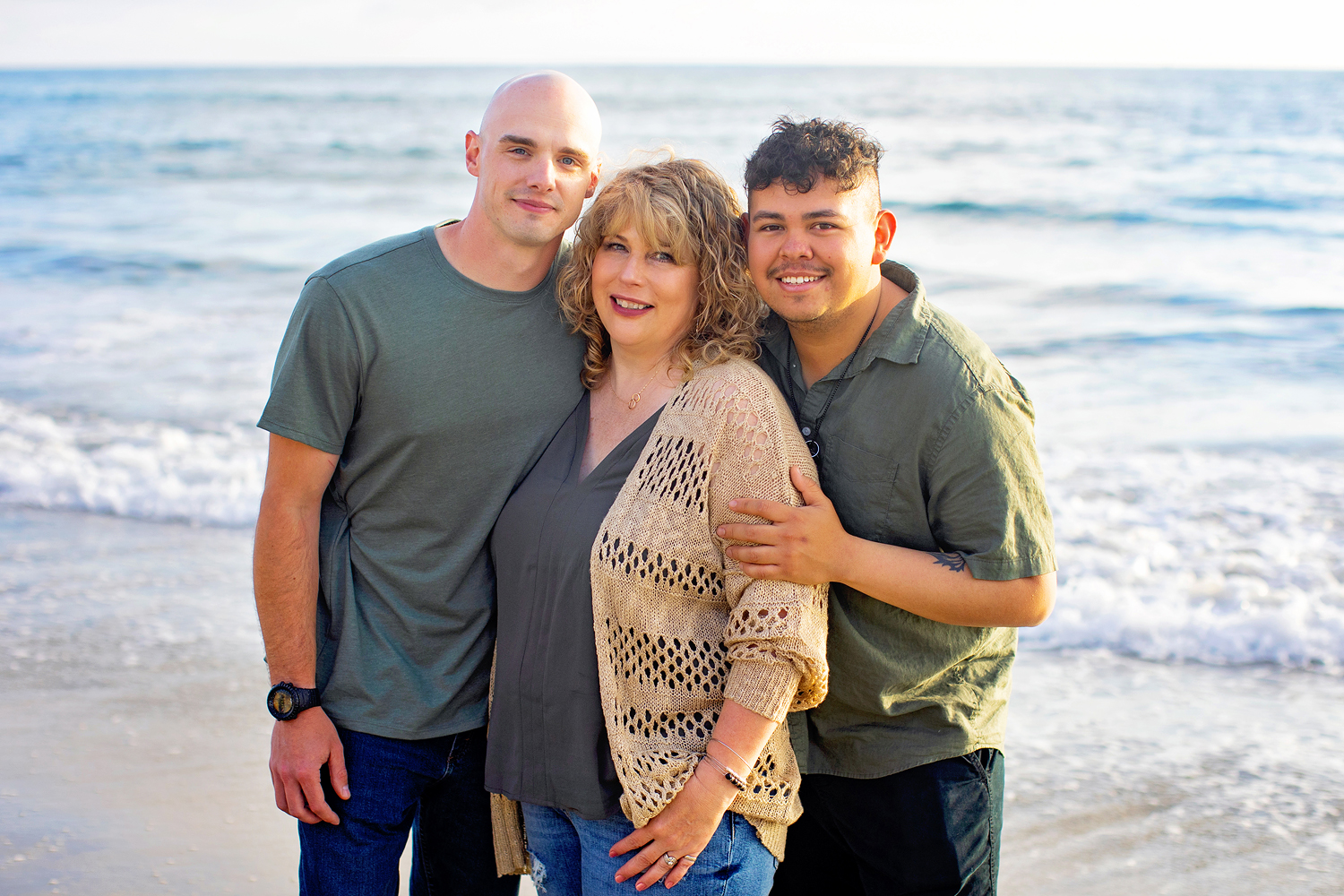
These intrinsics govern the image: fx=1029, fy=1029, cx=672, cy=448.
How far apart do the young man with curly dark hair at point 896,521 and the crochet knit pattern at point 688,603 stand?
0.27ft

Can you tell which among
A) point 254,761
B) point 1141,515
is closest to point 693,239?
point 254,761

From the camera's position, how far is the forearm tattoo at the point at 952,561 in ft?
7.45

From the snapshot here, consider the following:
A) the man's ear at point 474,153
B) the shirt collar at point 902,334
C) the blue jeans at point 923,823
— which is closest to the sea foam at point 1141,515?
the blue jeans at point 923,823

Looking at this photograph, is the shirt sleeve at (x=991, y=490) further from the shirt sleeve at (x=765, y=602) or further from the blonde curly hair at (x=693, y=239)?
the blonde curly hair at (x=693, y=239)

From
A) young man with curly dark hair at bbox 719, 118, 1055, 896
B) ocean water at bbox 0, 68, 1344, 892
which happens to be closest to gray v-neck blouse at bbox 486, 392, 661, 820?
young man with curly dark hair at bbox 719, 118, 1055, 896

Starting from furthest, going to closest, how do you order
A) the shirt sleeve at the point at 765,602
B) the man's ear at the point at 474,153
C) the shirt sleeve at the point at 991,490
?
the man's ear at the point at 474,153 < the shirt sleeve at the point at 991,490 < the shirt sleeve at the point at 765,602

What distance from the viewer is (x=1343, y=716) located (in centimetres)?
442

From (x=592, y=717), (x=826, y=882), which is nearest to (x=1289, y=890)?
(x=826, y=882)

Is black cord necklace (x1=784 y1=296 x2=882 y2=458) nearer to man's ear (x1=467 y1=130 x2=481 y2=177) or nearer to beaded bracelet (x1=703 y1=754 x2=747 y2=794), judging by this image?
beaded bracelet (x1=703 y1=754 x2=747 y2=794)

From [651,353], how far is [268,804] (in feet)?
7.85

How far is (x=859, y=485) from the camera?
2.38 meters

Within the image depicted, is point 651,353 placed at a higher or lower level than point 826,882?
higher

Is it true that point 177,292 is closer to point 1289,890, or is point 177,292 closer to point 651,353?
point 651,353

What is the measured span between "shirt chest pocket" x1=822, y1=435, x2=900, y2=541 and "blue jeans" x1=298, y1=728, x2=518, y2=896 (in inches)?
43.5
